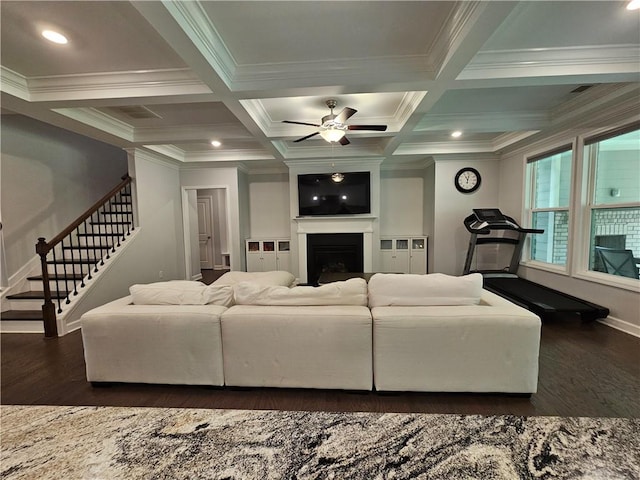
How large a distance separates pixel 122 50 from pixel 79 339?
9.81ft

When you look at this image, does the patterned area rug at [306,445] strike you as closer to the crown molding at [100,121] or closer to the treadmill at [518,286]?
the treadmill at [518,286]

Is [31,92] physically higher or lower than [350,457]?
higher

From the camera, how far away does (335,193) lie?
18.7 ft

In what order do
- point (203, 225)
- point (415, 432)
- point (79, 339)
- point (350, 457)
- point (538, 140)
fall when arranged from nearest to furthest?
point (350, 457) → point (415, 432) → point (79, 339) → point (538, 140) → point (203, 225)

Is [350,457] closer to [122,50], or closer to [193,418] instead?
[193,418]

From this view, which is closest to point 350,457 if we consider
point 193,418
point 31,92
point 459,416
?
point 459,416

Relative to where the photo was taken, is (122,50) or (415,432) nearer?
(415,432)

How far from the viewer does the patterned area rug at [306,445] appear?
1.39 m

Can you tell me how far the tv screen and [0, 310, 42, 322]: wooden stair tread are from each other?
4.21 metres

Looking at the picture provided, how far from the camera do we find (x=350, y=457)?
1.48 metres

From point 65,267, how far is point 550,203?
7160 millimetres

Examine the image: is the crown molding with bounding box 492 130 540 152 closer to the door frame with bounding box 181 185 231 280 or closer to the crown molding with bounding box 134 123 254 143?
the crown molding with bounding box 134 123 254 143

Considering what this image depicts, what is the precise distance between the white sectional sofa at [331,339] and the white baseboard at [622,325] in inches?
86.1

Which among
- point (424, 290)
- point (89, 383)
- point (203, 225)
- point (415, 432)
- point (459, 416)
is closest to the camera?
point (415, 432)
